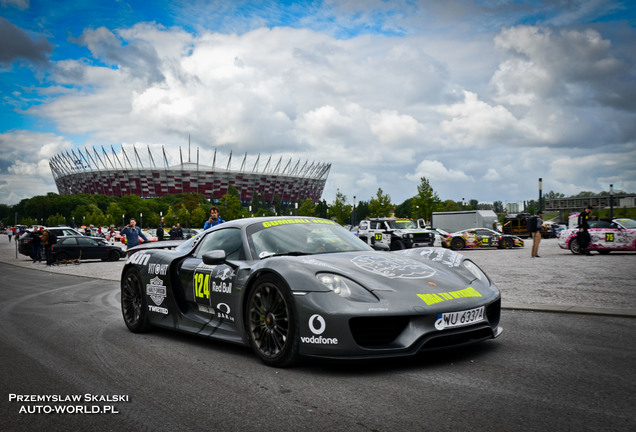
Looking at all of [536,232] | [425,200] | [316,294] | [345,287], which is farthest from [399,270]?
[425,200]

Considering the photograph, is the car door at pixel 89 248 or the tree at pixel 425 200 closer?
the car door at pixel 89 248

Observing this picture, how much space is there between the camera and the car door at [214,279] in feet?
15.2

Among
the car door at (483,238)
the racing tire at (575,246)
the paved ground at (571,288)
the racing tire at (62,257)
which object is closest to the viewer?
the paved ground at (571,288)

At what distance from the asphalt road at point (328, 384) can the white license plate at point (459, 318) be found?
310 mm

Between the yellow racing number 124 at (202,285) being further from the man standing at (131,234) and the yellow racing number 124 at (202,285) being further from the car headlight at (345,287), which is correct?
the man standing at (131,234)

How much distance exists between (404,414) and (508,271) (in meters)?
10.6

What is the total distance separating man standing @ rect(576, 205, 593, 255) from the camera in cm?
1766

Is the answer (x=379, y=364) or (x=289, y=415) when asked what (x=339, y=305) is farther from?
(x=289, y=415)

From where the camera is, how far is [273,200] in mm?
150875

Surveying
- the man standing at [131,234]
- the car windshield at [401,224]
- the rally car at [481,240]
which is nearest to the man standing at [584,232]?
the rally car at [481,240]

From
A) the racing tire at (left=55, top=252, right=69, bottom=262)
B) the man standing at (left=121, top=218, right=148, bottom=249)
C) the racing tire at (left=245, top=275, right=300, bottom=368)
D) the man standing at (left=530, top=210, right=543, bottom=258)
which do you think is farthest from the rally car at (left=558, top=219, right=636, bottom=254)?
the racing tire at (left=55, top=252, right=69, bottom=262)

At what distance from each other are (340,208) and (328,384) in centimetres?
7995

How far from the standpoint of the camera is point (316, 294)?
3807 mm

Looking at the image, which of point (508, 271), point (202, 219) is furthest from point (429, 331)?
point (202, 219)
